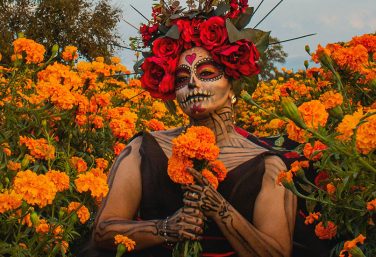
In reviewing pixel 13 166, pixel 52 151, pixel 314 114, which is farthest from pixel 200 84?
pixel 314 114

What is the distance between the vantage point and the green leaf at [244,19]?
133 inches

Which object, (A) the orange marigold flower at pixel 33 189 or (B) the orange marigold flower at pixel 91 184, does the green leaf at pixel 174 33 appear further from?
(A) the orange marigold flower at pixel 33 189

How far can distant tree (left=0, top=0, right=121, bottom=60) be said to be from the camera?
2900 centimetres

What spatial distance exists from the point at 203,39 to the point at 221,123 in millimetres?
385

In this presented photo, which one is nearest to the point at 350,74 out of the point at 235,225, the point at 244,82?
the point at 244,82

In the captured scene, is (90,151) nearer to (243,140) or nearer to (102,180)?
(243,140)

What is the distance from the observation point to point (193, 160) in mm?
2678

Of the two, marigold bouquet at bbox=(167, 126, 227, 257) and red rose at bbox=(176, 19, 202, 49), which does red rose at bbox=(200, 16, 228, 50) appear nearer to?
red rose at bbox=(176, 19, 202, 49)

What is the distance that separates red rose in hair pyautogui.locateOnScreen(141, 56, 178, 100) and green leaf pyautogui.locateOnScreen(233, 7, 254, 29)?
0.35 meters

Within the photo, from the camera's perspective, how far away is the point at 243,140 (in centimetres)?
334

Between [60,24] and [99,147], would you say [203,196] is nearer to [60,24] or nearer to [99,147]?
[99,147]

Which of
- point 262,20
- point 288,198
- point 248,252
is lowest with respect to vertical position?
point 248,252

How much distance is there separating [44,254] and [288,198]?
102 centimetres

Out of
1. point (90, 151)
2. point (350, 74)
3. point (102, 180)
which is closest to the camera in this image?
point (102, 180)
